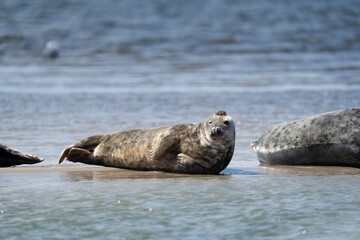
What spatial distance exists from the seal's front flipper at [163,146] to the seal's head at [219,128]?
1.13ft

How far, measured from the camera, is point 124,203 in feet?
14.6

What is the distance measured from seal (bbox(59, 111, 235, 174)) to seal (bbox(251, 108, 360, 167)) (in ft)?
2.88

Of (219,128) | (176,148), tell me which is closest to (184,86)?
(176,148)

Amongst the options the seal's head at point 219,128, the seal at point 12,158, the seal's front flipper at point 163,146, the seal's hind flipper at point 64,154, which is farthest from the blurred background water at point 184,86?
the seal's front flipper at point 163,146

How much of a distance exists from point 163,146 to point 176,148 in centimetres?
16

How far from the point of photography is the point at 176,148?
6.06 metres

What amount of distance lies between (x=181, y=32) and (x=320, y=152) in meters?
30.6

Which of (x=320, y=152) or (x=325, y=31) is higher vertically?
(x=325, y=31)

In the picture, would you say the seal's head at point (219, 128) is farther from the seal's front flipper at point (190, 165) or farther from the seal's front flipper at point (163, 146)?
the seal's front flipper at point (163, 146)

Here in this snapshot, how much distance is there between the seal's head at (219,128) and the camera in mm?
5664

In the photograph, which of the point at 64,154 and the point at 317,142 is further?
the point at 64,154

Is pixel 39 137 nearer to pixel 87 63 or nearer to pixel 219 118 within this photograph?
pixel 219 118

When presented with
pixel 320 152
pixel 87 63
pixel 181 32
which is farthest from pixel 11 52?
pixel 320 152

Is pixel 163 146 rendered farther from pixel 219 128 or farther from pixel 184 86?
pixel 184 86
